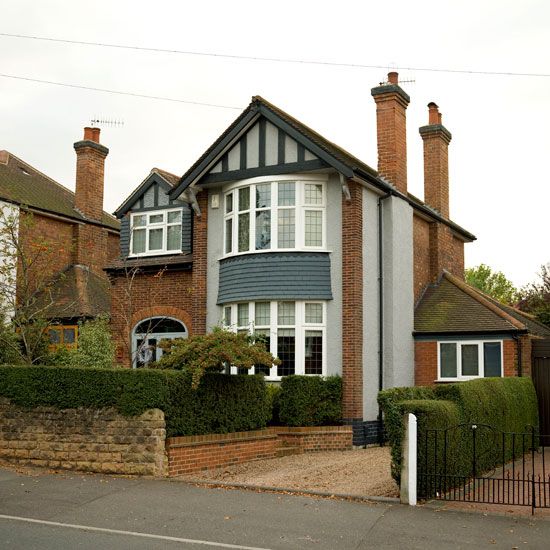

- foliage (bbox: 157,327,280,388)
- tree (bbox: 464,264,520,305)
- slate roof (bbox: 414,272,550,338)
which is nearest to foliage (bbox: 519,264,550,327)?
Answer: slate roof (bbox: 414,272,550,338)

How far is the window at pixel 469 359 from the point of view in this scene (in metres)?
21.6

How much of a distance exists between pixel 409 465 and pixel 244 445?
18.8 ft

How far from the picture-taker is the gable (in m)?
20.3

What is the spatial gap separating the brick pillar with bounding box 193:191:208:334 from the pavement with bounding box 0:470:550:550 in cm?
900

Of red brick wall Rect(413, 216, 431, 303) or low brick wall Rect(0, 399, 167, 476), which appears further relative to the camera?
red brick wall Rect(413, 216, 431, 303)

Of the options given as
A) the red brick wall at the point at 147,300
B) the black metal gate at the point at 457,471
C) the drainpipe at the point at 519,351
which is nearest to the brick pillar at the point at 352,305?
the drainpipe at the point at 519,351

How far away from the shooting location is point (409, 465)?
1191 centimetres

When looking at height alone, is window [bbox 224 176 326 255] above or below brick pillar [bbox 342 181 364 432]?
above

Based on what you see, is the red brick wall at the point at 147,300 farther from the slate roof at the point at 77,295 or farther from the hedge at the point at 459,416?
the hedge at the point at 459,416

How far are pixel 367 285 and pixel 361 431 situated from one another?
370 cm

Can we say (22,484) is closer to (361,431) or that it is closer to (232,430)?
(232,430)

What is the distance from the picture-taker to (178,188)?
21781mm

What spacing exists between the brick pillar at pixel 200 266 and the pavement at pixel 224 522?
9.00 metres

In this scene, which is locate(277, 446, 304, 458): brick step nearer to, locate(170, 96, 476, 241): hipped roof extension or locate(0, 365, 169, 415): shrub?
locate(0, 365, 169, 415): shrub
